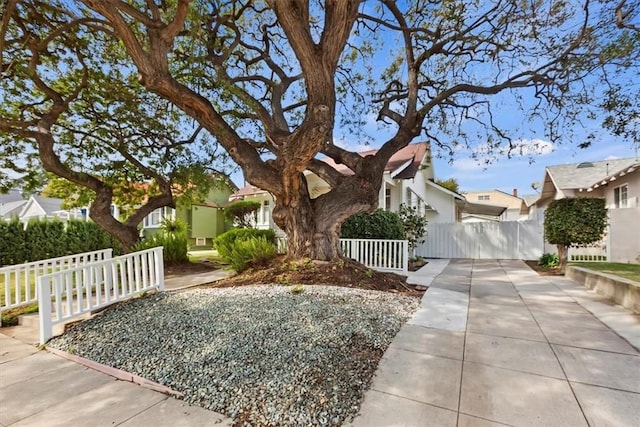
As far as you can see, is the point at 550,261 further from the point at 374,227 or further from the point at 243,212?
the point at 243,212

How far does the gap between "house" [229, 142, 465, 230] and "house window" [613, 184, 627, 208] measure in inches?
252

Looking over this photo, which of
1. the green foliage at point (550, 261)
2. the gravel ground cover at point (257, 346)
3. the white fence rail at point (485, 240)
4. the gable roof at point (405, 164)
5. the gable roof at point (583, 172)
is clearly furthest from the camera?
the gable roof at point (583, 172)

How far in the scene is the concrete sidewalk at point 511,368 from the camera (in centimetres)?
241

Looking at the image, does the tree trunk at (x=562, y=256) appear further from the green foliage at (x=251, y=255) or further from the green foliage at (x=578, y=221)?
the green foliage at (x=251, y=255)

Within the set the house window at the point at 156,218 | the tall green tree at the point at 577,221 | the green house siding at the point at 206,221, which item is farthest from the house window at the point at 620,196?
the house window at the point at 156,218

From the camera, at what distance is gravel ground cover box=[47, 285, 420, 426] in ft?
8.63

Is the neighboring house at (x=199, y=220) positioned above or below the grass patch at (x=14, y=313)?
above

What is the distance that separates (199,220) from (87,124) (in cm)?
1261

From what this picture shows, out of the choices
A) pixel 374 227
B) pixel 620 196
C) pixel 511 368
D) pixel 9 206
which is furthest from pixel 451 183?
pixel 9 206

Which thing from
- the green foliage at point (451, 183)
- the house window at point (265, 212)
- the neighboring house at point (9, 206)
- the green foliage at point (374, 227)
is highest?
the green foliage at point (451, 183)

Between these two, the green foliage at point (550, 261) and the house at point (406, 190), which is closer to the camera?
the green foliage at point (550, 261)

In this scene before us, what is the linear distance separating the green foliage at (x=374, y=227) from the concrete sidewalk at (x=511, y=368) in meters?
4.90

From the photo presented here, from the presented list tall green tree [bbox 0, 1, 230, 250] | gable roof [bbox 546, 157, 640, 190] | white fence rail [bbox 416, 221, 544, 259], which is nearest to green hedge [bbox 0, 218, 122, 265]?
tall green tree [bbox 0, 1, 230, 250]

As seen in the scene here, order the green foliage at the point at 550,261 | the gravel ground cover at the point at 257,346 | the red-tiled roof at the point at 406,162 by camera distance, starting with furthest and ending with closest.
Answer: the red-tiled roof at the point at 406,162 → the green foliage at the point at 550,261 → the gravel ground cover at the point at 257,346
